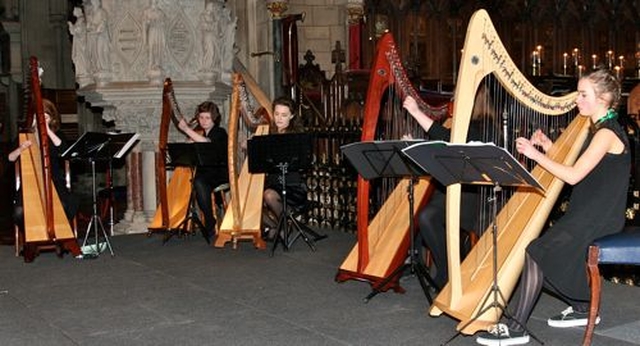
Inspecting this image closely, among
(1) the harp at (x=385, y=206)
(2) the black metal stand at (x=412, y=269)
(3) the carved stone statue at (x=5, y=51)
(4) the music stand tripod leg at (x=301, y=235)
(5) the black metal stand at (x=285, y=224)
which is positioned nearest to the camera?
(1) the harp at (x=385, y=206)

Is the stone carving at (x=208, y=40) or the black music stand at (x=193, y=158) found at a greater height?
the stone carving at (x=208, y=40)

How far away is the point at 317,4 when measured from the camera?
1263 centimetres

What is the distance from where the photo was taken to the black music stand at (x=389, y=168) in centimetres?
488

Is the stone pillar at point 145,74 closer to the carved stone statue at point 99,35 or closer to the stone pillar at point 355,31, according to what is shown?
the carved stone statue at point 99,35

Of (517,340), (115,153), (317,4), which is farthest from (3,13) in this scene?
(517,340)

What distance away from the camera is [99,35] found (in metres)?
8.51

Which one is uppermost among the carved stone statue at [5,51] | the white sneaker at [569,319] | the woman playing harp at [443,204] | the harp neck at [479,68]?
the carved stone statue at [5,51]

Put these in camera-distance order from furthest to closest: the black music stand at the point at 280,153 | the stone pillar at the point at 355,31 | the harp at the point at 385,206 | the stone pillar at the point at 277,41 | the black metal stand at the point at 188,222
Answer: the stone pillar at the point at 355,31 < the stone pillar at the point at 277,41 < the black metal stand at the point at 188,222 < the black music stand at the point at 280,153 < the harp at the point at 385,206

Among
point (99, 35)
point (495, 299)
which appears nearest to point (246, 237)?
point (99, 35)

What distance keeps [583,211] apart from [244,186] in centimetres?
377

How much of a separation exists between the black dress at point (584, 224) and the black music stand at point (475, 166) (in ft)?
0.89

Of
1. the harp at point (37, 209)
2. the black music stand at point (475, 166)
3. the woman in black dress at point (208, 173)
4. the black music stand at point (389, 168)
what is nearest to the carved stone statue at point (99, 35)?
the woman in black dress at point (208, 173)

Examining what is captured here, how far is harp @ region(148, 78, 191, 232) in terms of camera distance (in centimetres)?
741

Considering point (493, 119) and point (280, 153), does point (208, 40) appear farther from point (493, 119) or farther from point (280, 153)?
point (493, 119)
